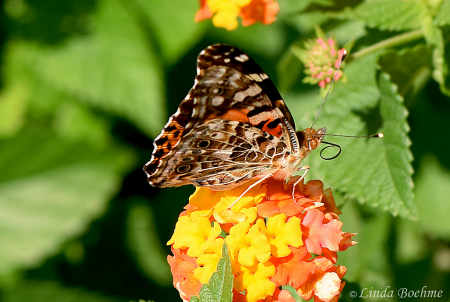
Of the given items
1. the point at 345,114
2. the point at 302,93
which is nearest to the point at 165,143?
the point at 345,114

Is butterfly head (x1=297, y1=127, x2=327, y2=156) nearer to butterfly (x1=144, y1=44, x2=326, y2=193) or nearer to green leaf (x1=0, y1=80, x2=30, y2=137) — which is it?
butterfly (x1=144, y1=44, x2=326, y2=193)

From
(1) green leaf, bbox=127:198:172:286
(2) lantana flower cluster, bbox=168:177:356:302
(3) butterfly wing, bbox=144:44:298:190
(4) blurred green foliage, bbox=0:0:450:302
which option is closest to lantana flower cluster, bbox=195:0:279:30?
(4) blurred green foliage, bbox=0:0:450:302

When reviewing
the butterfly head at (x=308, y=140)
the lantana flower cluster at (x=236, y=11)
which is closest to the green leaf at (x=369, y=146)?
the butterfly head at (x=308, y=140)

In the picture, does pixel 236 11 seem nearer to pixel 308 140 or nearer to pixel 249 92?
pixel 249 92

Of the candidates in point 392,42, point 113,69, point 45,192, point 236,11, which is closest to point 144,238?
point 45,192

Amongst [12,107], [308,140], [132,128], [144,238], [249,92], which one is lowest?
[144,238]

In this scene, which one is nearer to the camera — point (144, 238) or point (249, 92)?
point (249, 92)

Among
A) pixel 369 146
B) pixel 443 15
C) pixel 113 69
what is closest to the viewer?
pixel 443 15

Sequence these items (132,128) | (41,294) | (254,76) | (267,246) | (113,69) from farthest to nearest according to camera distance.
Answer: (132,128), (113,69), (41,294), (254,76), (267,246)
